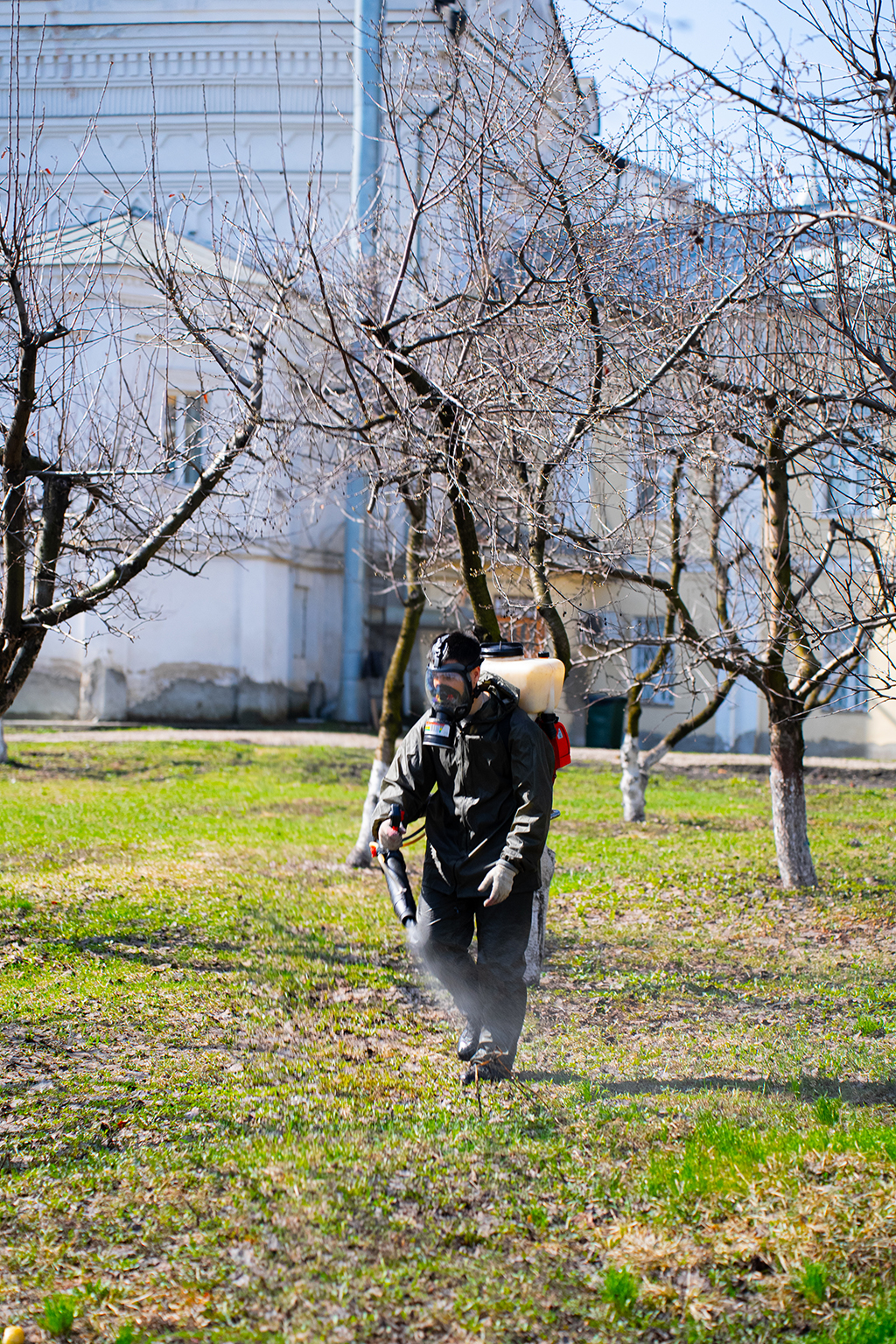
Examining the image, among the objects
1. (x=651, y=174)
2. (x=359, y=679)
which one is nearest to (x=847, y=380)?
(x=651, y=174)

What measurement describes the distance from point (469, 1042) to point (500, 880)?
97 centimetres

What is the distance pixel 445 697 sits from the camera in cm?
461

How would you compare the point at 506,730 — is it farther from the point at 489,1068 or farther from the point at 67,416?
the point at 67,416

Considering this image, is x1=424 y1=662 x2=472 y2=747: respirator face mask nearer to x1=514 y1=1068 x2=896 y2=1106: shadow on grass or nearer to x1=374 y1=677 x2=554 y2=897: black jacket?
x1=374 y1=677 x2=554 y2=897: black jacket

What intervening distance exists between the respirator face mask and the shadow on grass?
1.60 meters

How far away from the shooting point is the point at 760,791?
1580cm

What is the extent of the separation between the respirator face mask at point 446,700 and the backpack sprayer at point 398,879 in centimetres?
38

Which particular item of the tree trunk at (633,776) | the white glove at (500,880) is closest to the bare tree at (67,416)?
the white glove at (500,880)

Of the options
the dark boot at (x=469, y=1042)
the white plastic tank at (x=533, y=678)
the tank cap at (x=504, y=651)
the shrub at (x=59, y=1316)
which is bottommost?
the shrub at (x=59, y=1316)

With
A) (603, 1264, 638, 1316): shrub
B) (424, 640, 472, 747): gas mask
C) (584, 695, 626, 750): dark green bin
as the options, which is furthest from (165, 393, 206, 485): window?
(584, 695, 626, 750): dark green bin

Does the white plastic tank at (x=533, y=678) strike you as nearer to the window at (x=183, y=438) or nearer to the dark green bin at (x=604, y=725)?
the window at (x=183, y=438)

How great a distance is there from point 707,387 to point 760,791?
32.8 feet

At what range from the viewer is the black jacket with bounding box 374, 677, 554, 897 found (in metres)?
4.57

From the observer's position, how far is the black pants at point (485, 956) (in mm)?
4746
